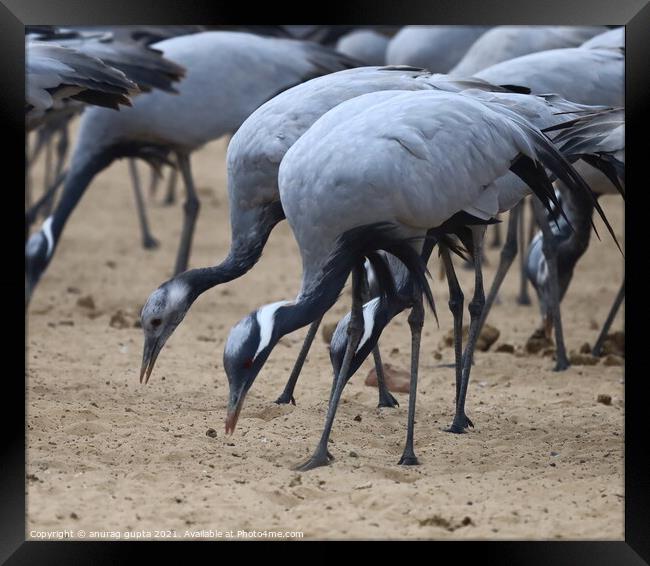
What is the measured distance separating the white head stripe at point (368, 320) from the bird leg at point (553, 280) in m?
1.69

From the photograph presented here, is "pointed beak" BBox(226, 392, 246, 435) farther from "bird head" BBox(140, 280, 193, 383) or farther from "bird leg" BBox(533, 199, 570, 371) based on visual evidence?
"bird leg" BBox(533, 199, 570, 371)

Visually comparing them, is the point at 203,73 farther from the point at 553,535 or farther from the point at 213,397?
the point at 553,535

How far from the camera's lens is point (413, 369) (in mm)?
5242

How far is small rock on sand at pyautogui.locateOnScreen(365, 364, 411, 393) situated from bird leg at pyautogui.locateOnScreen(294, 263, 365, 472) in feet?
3.66

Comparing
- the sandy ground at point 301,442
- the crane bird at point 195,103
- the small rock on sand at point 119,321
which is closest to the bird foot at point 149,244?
the sandy ground at point 301,442

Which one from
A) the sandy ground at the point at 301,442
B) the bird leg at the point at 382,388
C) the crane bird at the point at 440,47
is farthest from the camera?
the crane bird at the point at 440,47

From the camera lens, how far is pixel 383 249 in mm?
5000

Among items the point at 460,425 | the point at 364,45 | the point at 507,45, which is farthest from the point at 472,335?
the point at 364,45

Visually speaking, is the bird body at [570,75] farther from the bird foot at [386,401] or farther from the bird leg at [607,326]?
the bird foot at [386,401]

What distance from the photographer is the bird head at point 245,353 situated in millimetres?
4770

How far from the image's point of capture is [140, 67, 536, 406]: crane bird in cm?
550

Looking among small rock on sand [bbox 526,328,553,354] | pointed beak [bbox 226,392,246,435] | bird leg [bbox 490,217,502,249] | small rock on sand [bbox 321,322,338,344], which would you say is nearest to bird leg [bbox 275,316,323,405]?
pointed beak [bbox 226,392,246,435]

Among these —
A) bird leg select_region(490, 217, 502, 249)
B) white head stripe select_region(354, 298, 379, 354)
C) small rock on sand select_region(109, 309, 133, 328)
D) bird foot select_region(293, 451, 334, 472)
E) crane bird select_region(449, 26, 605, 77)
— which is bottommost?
bird leg select_region(490, 217, 502, 249)

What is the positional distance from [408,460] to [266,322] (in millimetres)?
826
